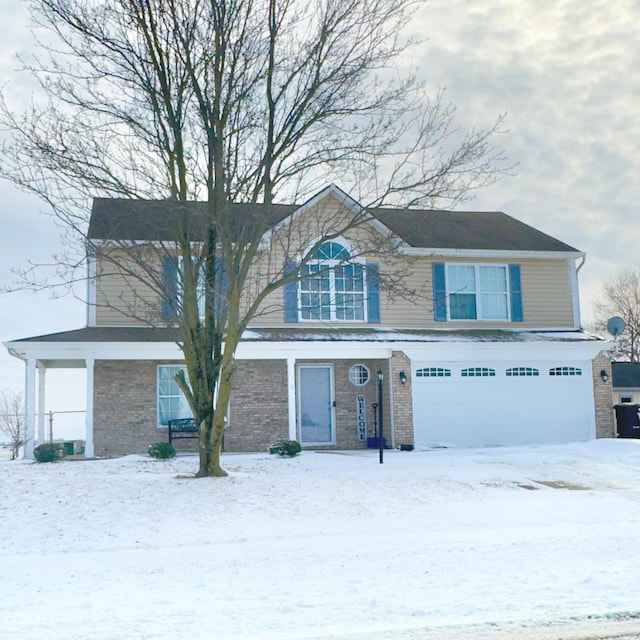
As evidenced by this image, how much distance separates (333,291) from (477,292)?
410cm

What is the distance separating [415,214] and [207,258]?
9832 millimetres

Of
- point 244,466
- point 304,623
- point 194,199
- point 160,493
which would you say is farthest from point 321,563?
point 194,199

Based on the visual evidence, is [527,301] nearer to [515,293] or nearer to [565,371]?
[515,293]

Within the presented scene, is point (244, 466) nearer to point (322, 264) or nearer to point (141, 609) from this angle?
point (322, 264)

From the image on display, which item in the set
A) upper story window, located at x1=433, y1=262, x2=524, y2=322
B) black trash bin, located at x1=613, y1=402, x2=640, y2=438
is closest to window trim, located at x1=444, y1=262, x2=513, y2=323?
upper story window, located at x1=433, y1=262, x2=524, y2=322

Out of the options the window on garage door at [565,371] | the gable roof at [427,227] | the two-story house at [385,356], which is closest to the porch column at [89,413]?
the two-story house at [385,356]

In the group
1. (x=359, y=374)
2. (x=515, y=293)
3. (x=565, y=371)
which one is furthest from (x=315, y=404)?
(x=565, y=371)

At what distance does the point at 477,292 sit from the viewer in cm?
2278

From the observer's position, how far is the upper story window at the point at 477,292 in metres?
22.4

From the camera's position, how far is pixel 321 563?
912 centimetres

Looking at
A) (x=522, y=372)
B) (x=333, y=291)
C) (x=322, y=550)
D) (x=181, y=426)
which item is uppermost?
(x=333, y=291)

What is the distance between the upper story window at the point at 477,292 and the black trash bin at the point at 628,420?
355cm

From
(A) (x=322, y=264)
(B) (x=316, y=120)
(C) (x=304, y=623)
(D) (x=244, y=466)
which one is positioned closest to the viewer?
(C) (x=304, y=623)

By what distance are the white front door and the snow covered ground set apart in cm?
384
